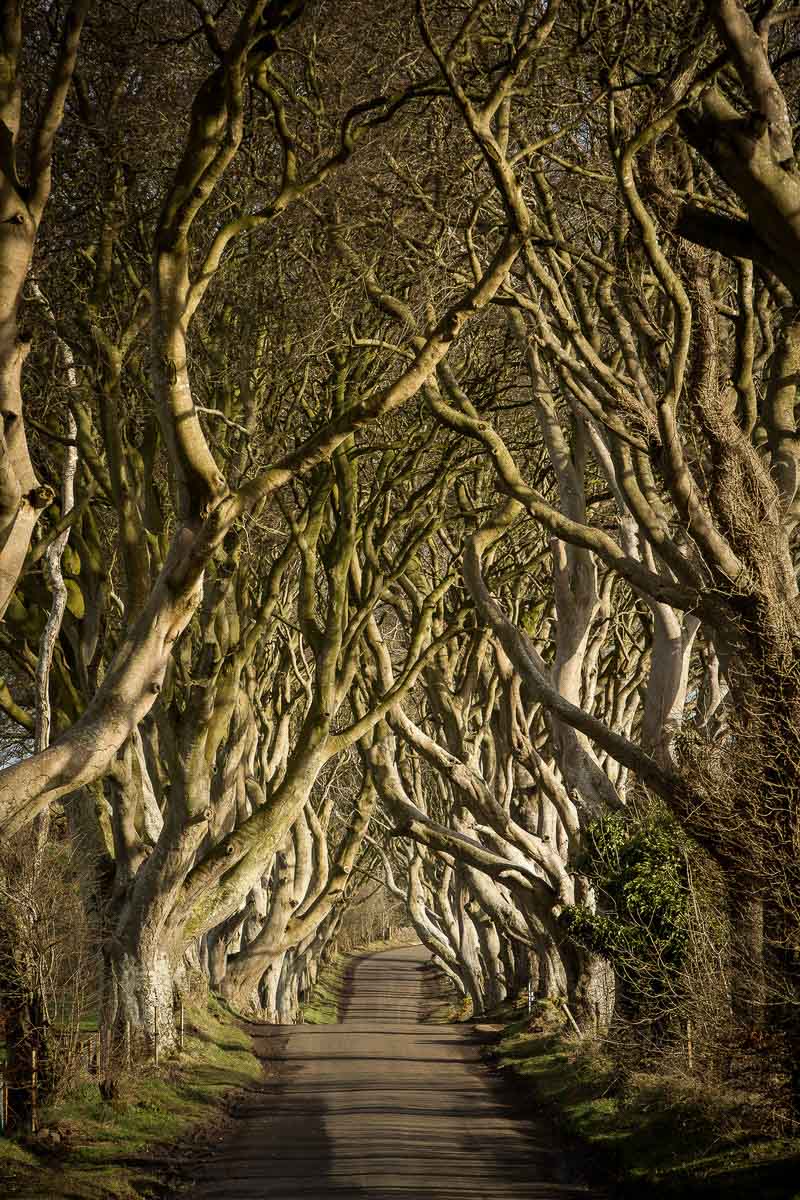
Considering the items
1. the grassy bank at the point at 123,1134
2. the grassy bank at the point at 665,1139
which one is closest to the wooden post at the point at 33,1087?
the grassy bank at the point at 123,1134

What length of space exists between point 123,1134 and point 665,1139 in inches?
194

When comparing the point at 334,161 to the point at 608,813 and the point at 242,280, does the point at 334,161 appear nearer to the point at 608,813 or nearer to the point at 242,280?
the point at 242,280

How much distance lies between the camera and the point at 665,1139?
37.9ft

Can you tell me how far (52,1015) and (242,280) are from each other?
8.47 meters

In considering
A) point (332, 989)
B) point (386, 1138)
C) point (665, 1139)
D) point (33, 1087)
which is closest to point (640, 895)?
point (386, 1138)

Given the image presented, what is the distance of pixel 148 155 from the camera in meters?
13.8

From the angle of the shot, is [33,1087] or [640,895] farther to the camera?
[640,895]

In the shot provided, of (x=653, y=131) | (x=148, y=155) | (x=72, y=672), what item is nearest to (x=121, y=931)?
(x=72, y=672)

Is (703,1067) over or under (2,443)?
under

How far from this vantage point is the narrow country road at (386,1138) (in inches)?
445

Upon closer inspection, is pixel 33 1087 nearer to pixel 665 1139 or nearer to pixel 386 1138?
pixel 386 1138

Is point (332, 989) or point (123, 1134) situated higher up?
point (123, 1134)

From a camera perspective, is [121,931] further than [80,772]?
Yes

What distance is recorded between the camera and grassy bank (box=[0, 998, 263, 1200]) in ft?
34.8
